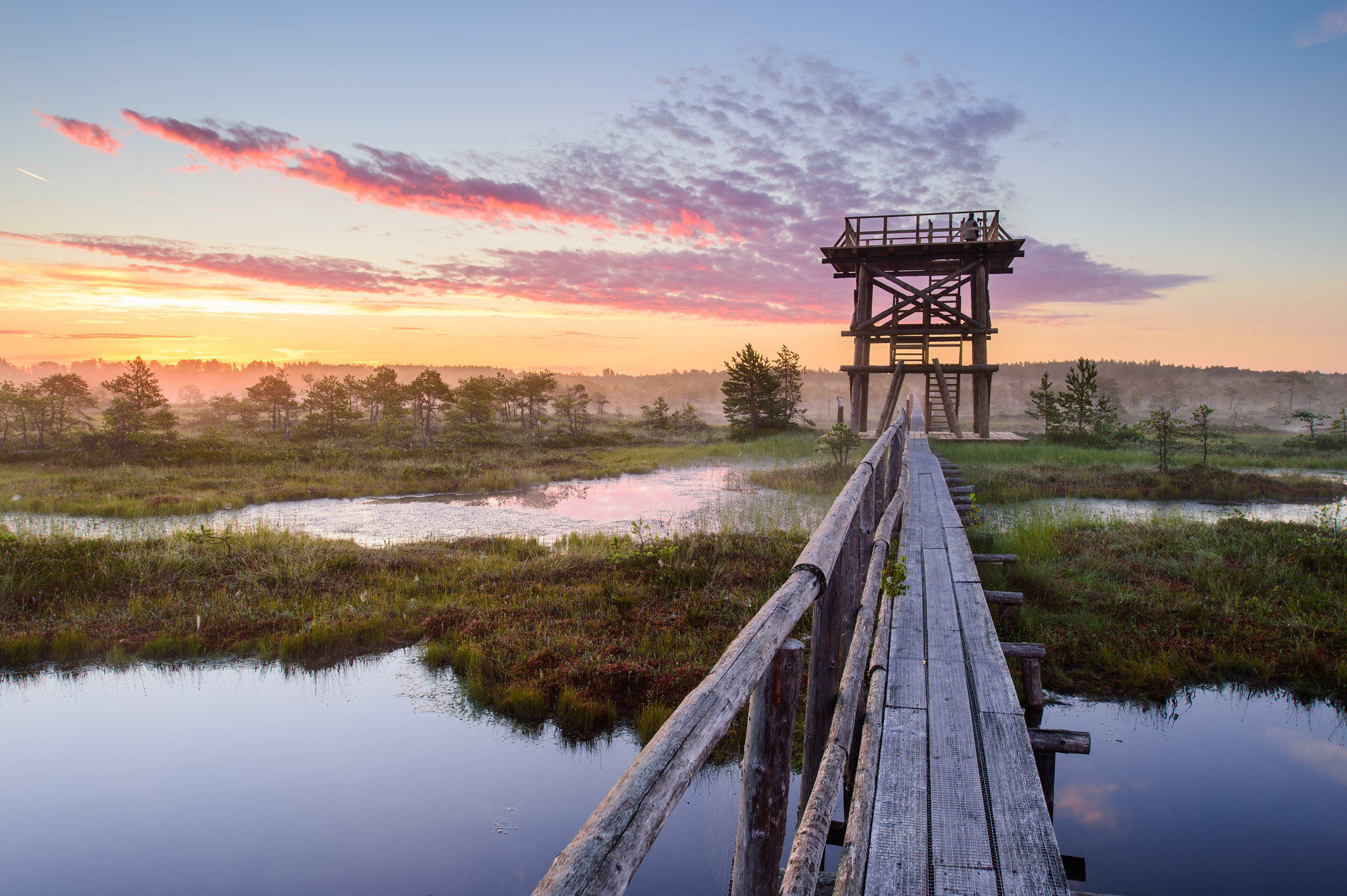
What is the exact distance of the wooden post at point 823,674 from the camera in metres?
3.48

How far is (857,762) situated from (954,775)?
539 mm

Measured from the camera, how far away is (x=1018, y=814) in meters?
2.61

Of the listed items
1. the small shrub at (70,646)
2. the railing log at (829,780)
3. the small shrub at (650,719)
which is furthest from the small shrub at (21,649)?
the railing log at (829,780)

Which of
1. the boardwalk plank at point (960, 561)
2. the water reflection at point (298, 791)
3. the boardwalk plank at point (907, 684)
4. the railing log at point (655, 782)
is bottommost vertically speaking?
the water reflection at point (298, 791)

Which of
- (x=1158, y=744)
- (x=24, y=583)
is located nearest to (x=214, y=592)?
(x=24, y=583)

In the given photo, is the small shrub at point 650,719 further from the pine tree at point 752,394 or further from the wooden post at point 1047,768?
the pine tree at point 752,394

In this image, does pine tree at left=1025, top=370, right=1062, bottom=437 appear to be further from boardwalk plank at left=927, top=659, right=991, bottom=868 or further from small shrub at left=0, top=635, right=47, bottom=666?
small shrub at left=0, top=635, right=47, bottom=666

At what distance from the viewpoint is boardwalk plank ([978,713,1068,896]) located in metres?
2.25

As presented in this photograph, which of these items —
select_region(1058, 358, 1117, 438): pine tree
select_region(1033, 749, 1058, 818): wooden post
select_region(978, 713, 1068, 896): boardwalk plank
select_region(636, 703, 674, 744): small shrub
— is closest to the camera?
select_region(978, 713, 1068, 896): boardwalk plank

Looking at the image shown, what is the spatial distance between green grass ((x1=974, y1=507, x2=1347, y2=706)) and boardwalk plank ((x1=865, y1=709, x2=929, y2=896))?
473 cm

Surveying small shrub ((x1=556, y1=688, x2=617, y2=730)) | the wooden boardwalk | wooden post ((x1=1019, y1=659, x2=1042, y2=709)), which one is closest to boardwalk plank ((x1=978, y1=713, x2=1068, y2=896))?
the wooden boardwalk

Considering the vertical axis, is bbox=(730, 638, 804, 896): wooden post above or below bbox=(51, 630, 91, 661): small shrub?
above

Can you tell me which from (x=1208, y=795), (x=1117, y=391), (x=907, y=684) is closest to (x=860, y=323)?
(x=1208, y=795)

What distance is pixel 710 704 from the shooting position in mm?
1789
